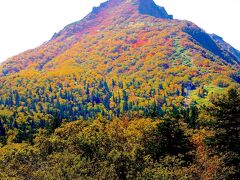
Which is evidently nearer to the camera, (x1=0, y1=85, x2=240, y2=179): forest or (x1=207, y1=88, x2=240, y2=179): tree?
(x1=0, y1=85, x2=240, y2=179): forest

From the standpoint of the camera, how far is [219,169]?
186 feet

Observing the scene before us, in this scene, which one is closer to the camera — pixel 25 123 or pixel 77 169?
pixel 77 169

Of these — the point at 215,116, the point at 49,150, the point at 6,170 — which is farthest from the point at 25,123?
the point at 215,116

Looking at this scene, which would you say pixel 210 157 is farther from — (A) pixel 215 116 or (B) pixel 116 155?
(B) pixel 116 155

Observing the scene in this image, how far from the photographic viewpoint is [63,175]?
180ft

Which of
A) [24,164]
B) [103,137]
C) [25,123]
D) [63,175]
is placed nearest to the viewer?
[63,175]

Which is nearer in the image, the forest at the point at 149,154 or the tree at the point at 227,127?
the forest at the point at 149,154

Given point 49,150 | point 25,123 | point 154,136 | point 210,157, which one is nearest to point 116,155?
point 154,136

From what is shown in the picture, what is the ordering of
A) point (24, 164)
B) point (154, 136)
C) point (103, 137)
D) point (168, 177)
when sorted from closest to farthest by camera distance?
point (168, 177) → point (24, 164) → point (154, 136) → point (103, 137)

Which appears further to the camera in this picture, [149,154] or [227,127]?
[149,154]

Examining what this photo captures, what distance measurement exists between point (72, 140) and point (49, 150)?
6505 mm

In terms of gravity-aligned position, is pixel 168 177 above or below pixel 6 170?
below

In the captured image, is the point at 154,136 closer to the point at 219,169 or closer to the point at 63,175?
the point at 219,169

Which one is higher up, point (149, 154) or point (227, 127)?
point (227, 127)
